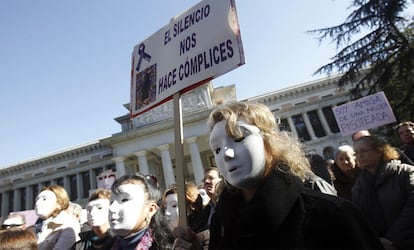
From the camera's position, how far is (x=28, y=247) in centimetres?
213

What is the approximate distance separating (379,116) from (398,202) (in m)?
4.21

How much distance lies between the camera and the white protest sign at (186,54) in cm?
192

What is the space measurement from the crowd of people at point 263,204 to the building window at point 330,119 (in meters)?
28.9

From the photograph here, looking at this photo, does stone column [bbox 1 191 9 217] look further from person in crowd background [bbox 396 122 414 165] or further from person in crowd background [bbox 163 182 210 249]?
person in crowd background [bbox 396 122 414 165]

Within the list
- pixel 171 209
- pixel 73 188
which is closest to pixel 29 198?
pixel 73 188

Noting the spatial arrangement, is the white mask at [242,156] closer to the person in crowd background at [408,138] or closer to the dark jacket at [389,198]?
the dark jacket at [389,198]

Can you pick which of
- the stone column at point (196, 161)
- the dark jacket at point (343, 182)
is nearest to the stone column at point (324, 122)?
A: the stone column at point (196, 161)

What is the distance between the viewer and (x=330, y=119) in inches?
1177

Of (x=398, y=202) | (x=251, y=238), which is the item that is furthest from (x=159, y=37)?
(x=398, y=202)

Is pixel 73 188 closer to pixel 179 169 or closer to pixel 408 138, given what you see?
pixel 408 138

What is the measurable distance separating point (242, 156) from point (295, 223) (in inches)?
15.3

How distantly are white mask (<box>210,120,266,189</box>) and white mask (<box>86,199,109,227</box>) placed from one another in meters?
1.91

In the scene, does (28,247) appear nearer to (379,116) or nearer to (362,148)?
(362,148)

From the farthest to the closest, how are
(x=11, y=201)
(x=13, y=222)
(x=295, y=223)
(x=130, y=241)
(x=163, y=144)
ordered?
(x=11, y=201)
(x=163, y=144)
(x=13, y=222)
(x=130, y=241)
(x=295, y=223)
